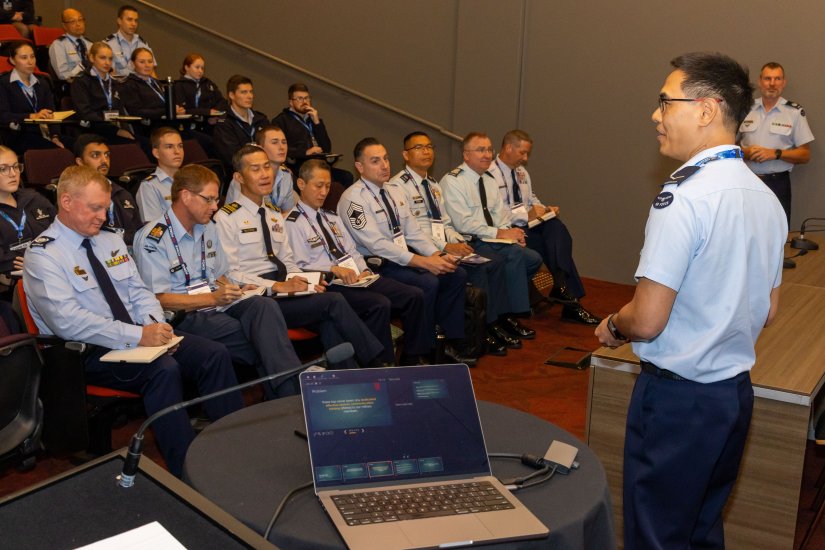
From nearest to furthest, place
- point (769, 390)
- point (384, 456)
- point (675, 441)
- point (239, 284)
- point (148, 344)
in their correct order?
point (384, 456) < point (675, 441) < point (769, 390) < point (148, 344) < point (239, 284)

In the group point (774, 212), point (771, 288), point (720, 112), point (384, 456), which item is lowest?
point (384, 456)

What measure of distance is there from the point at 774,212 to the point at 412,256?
319 centimetres

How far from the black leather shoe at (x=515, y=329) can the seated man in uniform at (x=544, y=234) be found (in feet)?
1.76

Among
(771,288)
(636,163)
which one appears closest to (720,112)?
(771,288)

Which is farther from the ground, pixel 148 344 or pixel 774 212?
pixel 774 212

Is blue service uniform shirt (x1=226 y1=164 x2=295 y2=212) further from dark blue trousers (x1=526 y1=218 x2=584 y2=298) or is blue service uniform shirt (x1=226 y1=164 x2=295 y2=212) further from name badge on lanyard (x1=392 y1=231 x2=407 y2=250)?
dark blue trousers (x1=526 y1=218 x2=584 y2=298)

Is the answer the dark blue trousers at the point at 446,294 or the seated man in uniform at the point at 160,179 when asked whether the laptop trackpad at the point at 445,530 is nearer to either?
the dark blue trousers at the point at 446,294

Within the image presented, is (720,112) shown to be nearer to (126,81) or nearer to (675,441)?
(675,441)

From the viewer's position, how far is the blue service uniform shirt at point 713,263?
2.04 metres

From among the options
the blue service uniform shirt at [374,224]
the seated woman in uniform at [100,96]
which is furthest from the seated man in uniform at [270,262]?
the seated woman in uniform at [100,96]

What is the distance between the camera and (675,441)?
7.27 ft

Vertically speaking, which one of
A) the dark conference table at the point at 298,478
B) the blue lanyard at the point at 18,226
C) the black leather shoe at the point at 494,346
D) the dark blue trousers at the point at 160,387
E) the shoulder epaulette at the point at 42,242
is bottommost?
the black leather shoe at the point at 494,346

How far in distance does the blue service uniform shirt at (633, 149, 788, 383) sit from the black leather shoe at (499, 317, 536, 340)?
356 cm

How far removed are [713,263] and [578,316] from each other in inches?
163
